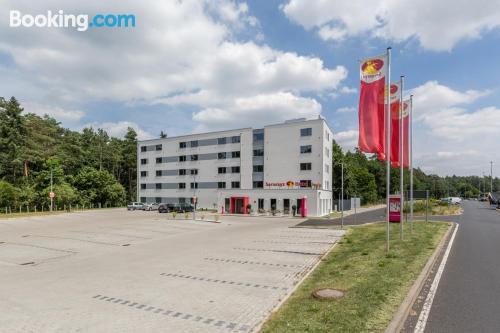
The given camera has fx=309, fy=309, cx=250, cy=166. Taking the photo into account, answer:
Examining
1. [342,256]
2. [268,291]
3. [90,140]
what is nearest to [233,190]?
[342,256]

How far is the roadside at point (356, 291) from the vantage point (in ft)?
20.1

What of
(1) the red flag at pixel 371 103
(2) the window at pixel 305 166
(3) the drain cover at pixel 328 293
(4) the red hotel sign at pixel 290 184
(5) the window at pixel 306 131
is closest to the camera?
(3) the drain cover at pixel 328 293

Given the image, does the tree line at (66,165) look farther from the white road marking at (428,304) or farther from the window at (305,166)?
the white road marking at (428,304)

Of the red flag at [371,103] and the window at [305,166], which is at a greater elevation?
the red flag at [371,103]

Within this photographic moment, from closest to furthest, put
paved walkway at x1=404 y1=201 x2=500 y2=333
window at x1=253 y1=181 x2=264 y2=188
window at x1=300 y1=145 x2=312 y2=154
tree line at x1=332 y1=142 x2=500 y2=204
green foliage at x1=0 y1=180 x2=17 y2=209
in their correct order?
paved walkway at x1=404 y1=201 x2=500 y2=333 < window at x1=300 y1=145 x2=312 y2=154 < green foliage at x1=0 y1=180 x2=17 y2=209 < window at x1=253 y1=181 x2=264 y2=188 < tree line at x1=332 y1=142 x2=500 y2=204

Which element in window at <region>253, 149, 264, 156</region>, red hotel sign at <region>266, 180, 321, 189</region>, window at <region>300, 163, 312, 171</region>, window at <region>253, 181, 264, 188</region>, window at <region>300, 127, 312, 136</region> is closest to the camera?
red hotel sign at <region>266, 180, 321, 189</region>

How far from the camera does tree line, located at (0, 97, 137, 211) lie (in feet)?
182

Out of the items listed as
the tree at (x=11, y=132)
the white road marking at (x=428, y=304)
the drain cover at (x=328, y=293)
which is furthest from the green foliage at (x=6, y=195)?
the white road marking at (x=428, y=304)

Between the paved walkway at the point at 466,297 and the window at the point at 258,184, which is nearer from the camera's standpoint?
the paved walkway at the point at 466,297

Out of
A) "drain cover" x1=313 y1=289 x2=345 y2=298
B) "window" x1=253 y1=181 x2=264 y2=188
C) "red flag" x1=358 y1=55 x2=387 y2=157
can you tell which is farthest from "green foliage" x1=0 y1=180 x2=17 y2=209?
"drain cover" x1=313 y1=289 x2=345 y2=298

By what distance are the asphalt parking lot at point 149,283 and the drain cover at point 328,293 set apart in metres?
0.99

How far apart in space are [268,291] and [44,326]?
5.52 meters

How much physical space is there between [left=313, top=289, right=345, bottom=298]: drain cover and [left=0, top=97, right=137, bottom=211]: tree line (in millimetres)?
57676

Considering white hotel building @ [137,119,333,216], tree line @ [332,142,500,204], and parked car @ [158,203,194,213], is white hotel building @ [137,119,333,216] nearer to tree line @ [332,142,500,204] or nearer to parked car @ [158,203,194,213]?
parked car @ [158,203,194,213]
